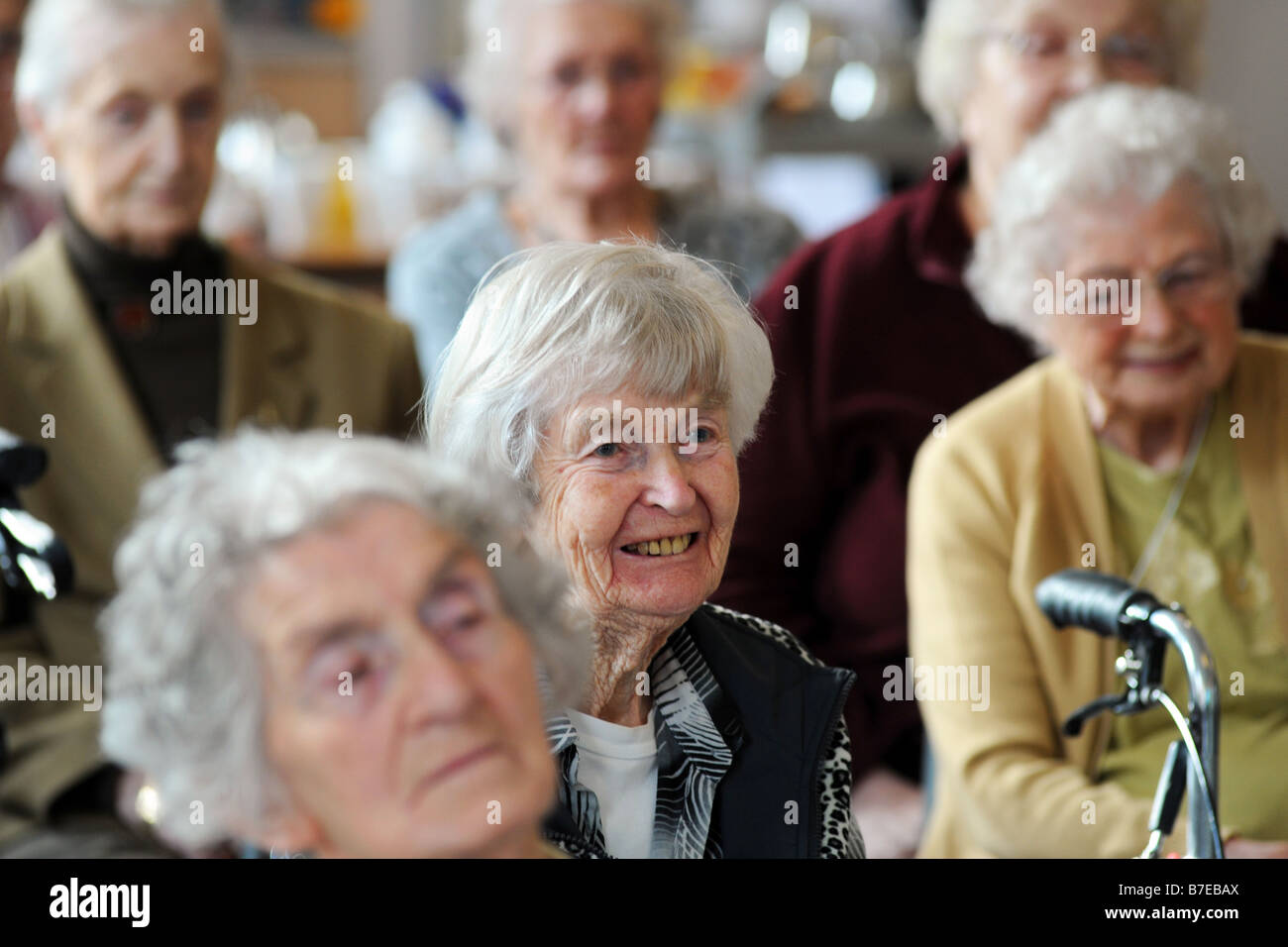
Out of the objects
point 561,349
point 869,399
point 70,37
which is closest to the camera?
point 561,349

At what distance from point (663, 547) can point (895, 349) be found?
638 mm

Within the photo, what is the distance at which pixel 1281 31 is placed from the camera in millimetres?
1857

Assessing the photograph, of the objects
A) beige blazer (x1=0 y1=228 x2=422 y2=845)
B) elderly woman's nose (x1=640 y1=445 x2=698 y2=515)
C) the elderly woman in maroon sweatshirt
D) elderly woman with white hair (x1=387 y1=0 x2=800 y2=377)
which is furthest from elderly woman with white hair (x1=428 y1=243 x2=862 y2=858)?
elderly woman with white hair (x1=387 y1=0 x2=800 y2=377)

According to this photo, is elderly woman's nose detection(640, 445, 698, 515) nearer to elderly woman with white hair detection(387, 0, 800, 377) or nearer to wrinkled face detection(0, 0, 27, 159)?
elderly woman with white hair detection(387, 0, 800, 377)

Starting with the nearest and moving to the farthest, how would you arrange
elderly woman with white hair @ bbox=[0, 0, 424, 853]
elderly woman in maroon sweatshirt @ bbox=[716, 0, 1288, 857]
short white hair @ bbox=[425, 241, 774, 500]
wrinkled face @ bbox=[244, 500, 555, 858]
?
wrinkled face @ bbox=[244, 500, 555, 858] < short white hair @ bbox=[425, 241, 774, 500] < elderly woman in maroon sweatshirt @ bbox=[716, 0, 1288, 857] < elderly woman with white hair @ bbox=[0, 0, 424, 853]

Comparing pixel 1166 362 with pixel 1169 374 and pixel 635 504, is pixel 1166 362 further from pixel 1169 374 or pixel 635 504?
pixel 635 504

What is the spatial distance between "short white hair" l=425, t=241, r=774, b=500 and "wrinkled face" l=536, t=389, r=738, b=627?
12mm

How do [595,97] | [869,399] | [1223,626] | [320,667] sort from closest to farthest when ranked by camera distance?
[320,667] → [1223,626] → [869,399] → [595,97]

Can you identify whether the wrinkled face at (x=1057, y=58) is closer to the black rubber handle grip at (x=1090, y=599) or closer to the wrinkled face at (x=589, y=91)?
the wrinkled face at (x=589, y=91)

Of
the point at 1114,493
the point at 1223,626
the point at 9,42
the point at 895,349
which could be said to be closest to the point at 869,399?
the point at 895,349

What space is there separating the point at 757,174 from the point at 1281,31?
181 centimetres

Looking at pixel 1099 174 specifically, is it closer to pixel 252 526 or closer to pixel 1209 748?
pixel 1209 748

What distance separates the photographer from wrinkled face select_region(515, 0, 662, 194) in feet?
6.10

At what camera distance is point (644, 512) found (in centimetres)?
83
